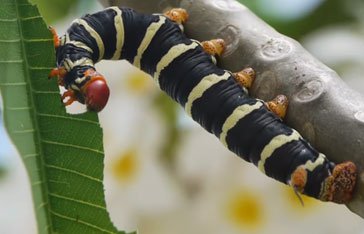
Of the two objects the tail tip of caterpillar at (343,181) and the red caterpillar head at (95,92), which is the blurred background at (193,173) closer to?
the red caterpillar head at (95,92)

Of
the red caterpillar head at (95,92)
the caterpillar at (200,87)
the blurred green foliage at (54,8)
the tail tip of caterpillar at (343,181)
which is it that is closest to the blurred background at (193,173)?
the blurred green foliage at (54,8)

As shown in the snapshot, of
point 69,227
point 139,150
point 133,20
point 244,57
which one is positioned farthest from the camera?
point 139,150

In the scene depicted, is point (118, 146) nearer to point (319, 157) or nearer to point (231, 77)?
point (231, 77)

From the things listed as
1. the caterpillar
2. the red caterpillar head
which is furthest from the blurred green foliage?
the red caterpillar head

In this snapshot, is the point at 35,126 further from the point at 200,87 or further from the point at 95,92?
the point at 200,87

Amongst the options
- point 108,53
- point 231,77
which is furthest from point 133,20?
point 231,77

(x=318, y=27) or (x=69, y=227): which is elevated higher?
(x=69, y=227)

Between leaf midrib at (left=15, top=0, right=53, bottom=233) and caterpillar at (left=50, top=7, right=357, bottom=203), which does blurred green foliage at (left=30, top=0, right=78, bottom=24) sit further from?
leaf midrib at (left=15, top=0, right=53, bottom=233)
